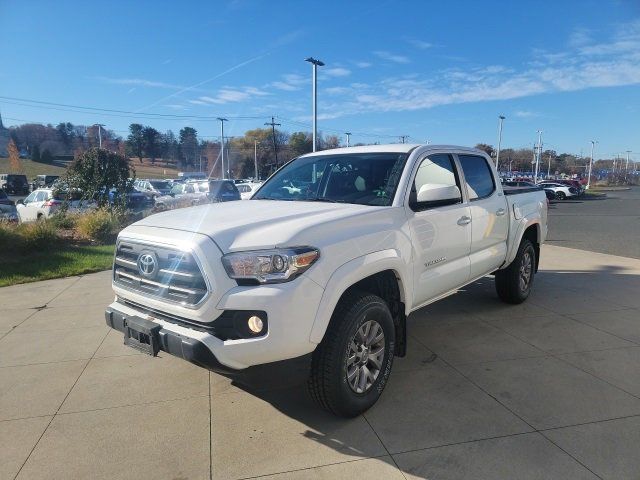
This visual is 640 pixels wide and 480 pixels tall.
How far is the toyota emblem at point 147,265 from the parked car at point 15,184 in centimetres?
3811

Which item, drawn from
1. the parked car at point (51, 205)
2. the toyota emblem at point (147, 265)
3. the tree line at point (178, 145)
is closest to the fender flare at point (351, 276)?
the toyota emblem at point (147, 265)

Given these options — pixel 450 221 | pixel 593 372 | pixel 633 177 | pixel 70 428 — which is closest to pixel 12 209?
pixel 70 428

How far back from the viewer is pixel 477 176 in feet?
16.0

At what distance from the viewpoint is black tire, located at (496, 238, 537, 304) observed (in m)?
5.63

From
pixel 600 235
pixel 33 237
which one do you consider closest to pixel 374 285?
pixel 33 237

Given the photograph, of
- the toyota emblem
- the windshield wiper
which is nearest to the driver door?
the windshield wiper

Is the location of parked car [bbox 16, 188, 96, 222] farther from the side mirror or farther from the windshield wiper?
the side mirror

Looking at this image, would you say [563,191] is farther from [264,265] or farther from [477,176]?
[264,265]

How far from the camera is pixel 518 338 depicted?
4.64 metres

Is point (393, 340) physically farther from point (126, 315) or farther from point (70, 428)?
point (70, 428)

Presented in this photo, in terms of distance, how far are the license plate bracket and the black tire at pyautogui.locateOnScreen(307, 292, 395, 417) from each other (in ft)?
3.34

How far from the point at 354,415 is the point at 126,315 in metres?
1.73

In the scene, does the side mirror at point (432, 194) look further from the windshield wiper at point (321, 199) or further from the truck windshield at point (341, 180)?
the windshield wiper at point (321, 199)

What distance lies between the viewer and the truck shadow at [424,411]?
2709mm
